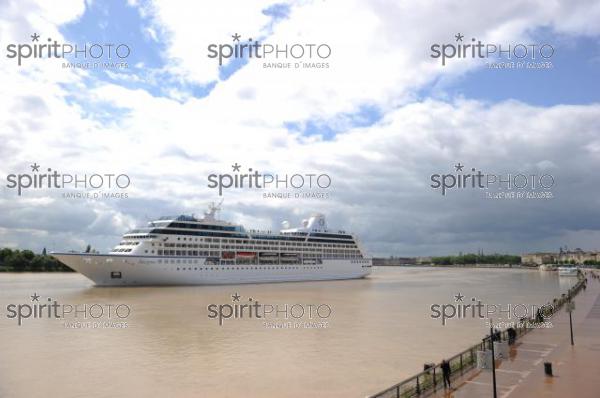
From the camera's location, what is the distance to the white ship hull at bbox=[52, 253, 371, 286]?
1847 inches

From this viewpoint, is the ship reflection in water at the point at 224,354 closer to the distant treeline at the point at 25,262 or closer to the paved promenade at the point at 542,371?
the paved promenade at the point at 542,371

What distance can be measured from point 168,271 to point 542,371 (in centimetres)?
4391

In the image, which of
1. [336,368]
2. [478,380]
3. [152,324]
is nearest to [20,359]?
[152,324]

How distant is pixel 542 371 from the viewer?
492 inches

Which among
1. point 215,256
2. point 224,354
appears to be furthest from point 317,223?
point 224,354

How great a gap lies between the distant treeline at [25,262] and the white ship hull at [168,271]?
63.0m

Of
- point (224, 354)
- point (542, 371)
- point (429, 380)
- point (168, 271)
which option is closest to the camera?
point (429, 380)

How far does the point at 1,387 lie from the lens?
13047 millimetres

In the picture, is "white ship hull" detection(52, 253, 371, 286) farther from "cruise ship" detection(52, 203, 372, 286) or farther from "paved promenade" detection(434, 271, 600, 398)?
"paved promenade" detection(434, 271, 600, 398)

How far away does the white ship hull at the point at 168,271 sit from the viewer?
154ft

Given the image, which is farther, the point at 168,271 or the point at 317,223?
the point at 317,223

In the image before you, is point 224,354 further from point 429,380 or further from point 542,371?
point 542,371

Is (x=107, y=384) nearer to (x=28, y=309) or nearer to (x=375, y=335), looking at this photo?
(x=375, y=335)

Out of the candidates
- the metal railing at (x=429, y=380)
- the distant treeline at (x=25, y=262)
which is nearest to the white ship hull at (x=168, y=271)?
the metal railing at (x=429, y=380)
